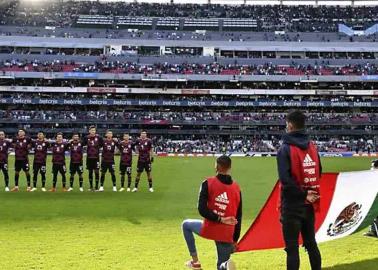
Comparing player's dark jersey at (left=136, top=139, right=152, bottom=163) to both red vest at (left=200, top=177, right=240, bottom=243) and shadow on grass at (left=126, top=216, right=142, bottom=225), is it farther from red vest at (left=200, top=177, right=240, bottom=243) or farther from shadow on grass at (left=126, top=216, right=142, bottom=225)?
red vest at (left=200, top=177, right=240, bottom=243)

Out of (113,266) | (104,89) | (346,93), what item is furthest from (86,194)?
(346,93)

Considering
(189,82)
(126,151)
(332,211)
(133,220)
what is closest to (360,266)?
(332,211)

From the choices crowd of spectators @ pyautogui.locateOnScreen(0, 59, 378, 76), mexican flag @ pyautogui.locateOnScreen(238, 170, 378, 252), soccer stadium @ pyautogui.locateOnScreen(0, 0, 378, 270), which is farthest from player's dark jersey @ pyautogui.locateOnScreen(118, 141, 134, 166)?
crowd of spectators @ pyautogui.locateOnScreen(0, 59, 378, 76)

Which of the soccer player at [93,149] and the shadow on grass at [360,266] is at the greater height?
the soccer player at [93,149]

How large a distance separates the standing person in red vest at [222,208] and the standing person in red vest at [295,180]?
2.18ft

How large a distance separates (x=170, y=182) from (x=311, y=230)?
18.7 m

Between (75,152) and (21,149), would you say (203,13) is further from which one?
(21,149)

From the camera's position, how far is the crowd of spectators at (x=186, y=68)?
72375mm

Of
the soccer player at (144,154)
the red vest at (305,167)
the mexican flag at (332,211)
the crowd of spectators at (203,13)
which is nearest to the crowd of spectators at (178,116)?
the crowd of spectators at (203,13)

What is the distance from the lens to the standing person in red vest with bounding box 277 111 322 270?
614 cm

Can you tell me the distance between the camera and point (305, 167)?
6.20 metres

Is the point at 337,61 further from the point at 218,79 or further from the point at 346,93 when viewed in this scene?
the point at 218,79

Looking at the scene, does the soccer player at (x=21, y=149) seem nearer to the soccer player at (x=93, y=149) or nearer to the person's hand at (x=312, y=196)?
the soccer player at (x=93, y=149)

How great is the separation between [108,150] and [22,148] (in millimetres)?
3435
